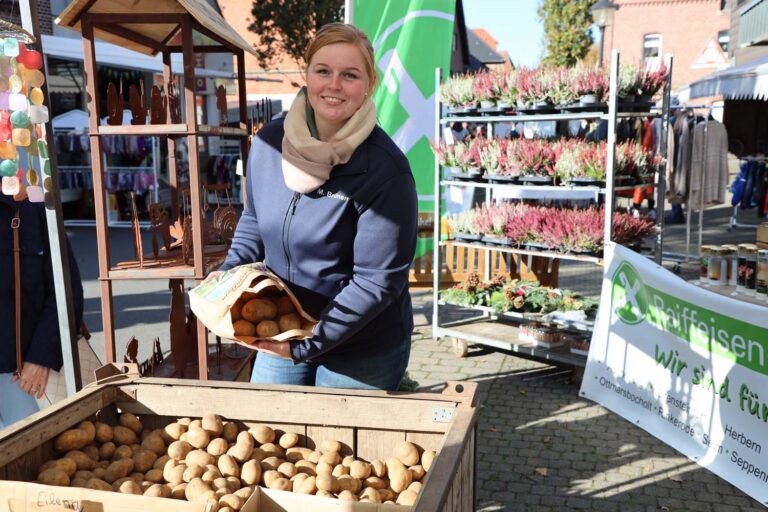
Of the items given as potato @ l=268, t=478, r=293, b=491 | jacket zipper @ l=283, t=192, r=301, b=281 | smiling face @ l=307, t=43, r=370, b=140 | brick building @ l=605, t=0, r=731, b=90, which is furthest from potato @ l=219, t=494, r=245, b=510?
brick building @ l=605, t=0, r=731, b=90

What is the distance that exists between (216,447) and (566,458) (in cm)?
286

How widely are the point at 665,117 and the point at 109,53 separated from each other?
11662mm

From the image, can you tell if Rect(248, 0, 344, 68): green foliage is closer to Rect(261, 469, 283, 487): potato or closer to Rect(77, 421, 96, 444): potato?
Rect(77, 421, 96, 444): potato

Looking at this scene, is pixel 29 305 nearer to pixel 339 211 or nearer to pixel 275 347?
pixel 275 347

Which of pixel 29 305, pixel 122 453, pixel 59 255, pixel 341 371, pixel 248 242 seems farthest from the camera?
pixel 29 305

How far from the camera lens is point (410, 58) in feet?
21.7

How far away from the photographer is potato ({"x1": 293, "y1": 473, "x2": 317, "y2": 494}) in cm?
201

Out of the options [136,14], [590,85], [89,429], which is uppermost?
[136,14]

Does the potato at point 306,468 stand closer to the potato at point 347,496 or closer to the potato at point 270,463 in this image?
the potato at point 270,463

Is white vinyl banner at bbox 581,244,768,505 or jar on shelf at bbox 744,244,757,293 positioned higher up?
jar on shelf at bbox 744,244,757,293

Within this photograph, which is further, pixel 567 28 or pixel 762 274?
pixel 567 28

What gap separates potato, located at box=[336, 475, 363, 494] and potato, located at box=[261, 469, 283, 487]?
19 centimetres

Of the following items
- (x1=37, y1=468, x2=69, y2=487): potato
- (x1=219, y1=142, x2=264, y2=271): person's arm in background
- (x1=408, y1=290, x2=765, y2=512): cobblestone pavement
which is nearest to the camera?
(x1=37, y1=468, x2=69, y2=487): potato

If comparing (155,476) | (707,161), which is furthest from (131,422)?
(707,161)
